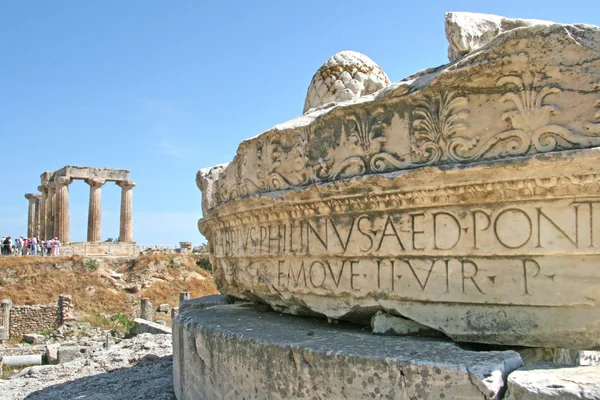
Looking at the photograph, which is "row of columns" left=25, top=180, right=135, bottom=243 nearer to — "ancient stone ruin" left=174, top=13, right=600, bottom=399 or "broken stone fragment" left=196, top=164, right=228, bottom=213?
"broken stone fragment" left=196, top=164, right=228, bottom=213

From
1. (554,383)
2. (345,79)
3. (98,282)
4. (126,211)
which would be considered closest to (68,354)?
(345,79)

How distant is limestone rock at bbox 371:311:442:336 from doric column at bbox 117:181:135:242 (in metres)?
31.1

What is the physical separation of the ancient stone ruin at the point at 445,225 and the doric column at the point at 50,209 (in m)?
30.7

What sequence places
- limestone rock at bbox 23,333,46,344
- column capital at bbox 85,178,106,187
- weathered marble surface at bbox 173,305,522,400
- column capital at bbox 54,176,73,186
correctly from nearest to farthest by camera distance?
weathered marble surface at bbox 173,305,522,400
limestone rock at bbox 23,333,46,344
column capital at bbox 54,176,73,186
column capital at bbox 85,178,106,187

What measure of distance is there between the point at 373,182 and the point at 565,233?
90cm

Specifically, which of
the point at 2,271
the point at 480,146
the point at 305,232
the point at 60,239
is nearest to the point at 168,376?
the point at 305,232

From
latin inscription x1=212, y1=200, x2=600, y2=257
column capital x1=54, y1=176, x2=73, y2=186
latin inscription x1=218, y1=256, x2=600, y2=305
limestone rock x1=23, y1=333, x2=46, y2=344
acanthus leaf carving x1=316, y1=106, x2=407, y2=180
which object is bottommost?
limestone rock x1=23, y1=333, x2=46, y2=344

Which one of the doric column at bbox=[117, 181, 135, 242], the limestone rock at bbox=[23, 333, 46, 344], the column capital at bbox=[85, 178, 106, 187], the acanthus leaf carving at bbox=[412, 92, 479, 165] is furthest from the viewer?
the doric column at bbox=[117, 181, 135, 242]

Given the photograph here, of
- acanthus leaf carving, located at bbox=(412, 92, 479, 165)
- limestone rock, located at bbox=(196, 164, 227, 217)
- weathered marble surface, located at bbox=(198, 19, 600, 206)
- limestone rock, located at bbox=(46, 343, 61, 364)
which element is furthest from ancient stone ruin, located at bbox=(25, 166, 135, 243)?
acanthus leaf carving, located at bbox=(412, 92, 479, 165)

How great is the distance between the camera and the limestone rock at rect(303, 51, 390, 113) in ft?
15.4

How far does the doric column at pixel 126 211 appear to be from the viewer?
3216 cm

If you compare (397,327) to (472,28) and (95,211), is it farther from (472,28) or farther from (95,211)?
(95,211)

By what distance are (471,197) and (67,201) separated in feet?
102

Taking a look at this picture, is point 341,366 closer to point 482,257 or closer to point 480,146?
point 482,257
